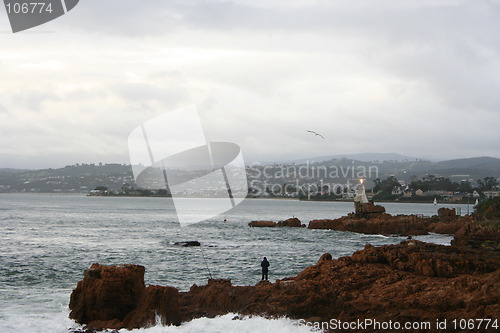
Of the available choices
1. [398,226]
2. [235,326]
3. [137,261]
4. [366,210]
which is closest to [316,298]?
[235,326]

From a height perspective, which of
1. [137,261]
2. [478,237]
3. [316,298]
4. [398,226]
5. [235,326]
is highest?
[316,298]

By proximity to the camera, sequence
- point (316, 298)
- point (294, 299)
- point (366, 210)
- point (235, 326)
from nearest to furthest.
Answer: point (235, 326)
point (316, 298)
point (294, 299)
point (366, 210)

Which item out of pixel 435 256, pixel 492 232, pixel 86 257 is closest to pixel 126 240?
pixel 86 257

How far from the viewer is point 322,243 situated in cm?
4750

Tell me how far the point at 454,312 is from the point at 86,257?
25978mm

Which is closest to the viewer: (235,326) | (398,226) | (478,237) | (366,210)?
(235,326)

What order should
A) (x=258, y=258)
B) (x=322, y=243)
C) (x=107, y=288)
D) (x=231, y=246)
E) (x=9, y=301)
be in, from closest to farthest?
(x=107, y=288) < (x=9, y=301) < (x=258, y=258) < (x=231, y=246) < (x=322, y=243)

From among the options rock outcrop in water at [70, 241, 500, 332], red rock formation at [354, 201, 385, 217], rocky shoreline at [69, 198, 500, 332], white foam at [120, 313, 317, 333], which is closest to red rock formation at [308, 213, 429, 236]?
red rock formation at [354, 201, 385, 217]

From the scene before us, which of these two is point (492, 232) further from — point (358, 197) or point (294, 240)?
point (358, 197)

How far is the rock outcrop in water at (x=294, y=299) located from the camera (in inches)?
618

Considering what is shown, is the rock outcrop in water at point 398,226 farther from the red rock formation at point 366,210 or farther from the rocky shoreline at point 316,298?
the rocky shoreline at point 316,298

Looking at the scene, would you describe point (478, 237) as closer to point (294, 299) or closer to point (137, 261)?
point (137, 261)

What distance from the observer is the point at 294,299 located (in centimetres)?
1698

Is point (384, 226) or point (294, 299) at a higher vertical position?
point (294, 299)
